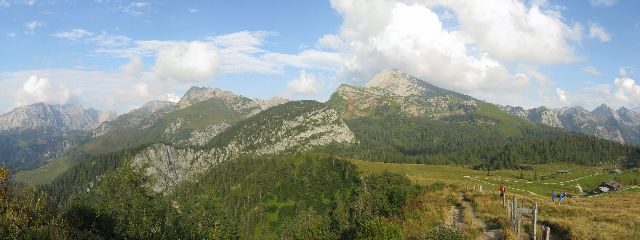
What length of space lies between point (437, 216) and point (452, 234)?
24276mm

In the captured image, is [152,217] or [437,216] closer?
[437,216]

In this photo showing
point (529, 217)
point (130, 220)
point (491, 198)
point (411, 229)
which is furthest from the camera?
point (491, 198)

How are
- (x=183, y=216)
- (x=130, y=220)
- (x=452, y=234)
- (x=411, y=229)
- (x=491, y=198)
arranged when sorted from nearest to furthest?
(x=452, y=234), (x=411, y=229), (x=130, y=220), (x=491, y=198), (x=183, y=216)

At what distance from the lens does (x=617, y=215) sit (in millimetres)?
51562

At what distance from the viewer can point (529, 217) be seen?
53906 millimetres

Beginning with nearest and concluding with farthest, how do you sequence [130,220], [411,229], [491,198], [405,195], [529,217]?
1. [529,217]
2. [411,229]
3. [130,220]
4. [491,198]
5. [405,195]

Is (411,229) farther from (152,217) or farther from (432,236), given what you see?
(152,217)

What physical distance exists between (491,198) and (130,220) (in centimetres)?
6008

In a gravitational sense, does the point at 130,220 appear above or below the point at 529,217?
below

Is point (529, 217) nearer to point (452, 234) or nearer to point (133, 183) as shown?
point (452, 234)

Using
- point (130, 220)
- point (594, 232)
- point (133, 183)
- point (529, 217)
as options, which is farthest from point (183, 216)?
point (594, 232)

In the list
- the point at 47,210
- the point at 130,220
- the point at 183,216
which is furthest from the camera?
the point at 183,216

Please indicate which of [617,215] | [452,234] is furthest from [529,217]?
[452,234]

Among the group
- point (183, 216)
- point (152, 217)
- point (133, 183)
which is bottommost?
point (183, 216)
